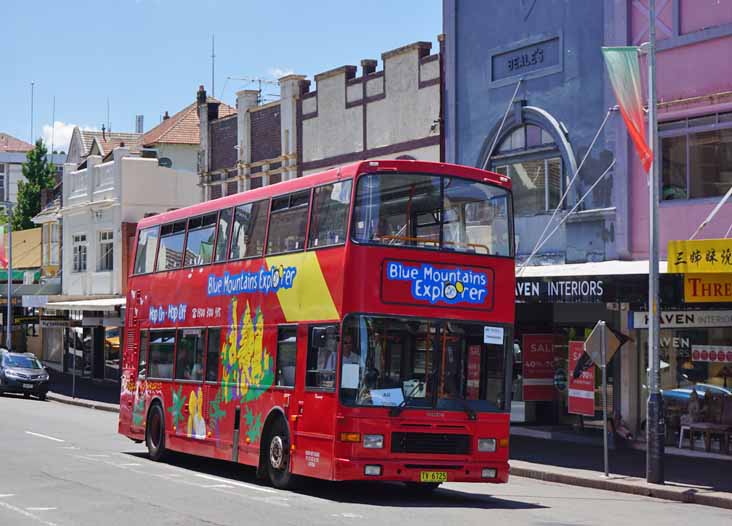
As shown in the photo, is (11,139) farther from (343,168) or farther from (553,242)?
(343,168)

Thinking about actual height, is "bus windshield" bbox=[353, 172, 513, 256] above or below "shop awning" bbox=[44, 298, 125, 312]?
above

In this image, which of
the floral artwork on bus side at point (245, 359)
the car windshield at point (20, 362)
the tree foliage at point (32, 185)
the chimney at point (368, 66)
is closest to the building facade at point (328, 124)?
the chimney at point (368, 66)

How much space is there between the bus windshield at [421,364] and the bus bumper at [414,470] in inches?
28.7

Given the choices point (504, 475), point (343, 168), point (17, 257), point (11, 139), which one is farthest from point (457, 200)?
point (11, 139)

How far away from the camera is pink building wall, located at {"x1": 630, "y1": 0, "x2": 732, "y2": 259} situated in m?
22.4

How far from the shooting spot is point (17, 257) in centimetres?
6328

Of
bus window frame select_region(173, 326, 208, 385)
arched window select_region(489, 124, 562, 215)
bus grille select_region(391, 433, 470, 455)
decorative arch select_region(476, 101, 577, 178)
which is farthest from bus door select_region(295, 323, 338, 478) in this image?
arched window select_region(489, 124, 562, 215)

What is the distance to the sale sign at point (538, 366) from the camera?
28531mm

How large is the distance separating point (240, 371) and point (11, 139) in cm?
11241

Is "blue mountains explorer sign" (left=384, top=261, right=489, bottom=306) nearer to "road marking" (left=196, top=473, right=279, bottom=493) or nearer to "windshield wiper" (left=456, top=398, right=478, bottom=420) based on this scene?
"windshield wiper" (left=456, top=398, right=478, bottom=420)

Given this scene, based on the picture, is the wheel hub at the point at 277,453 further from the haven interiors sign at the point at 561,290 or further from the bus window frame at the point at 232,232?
the haven interiors sign at the point at 561,290

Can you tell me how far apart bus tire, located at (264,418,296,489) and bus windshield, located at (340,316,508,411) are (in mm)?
1877

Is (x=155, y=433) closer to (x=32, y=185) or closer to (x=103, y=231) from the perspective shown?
(x=103, y=231)

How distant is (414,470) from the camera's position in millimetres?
15828
